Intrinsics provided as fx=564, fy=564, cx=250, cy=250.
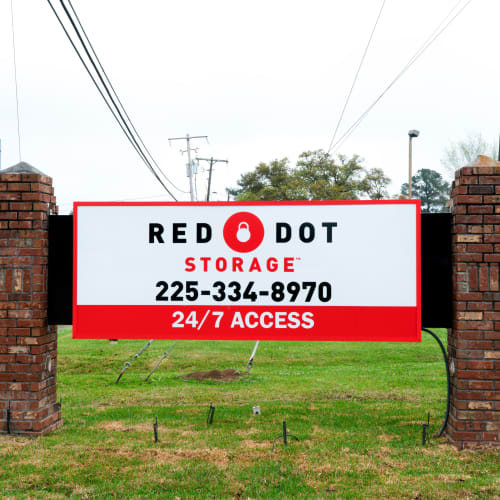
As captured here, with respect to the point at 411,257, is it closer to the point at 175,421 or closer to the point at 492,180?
the point at 492,180

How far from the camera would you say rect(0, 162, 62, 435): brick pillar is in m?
6.56

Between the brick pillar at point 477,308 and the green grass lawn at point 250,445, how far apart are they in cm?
33

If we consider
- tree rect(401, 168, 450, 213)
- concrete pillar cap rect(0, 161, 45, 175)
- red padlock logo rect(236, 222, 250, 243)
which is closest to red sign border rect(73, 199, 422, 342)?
red padlock logo rect(236, 222, 250, 243)

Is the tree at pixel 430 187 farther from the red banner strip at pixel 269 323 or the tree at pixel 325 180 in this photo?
the red banner strip at pixel 269 323

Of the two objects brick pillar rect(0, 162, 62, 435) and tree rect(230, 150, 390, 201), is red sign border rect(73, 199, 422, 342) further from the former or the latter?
tree rect(230, 150, 390, 201)

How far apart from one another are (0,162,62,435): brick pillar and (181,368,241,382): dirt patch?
4989mm

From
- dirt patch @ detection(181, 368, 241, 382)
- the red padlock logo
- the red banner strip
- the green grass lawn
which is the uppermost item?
the red padlock logo

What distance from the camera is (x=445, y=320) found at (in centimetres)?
633

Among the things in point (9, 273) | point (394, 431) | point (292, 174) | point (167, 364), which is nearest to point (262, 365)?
point (167, 364)

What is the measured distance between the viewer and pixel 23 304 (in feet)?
21.7

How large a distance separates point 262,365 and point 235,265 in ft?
23.8

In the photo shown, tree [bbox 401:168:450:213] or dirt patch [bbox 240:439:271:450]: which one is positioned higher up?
tree [bbox 401:168:450:213]

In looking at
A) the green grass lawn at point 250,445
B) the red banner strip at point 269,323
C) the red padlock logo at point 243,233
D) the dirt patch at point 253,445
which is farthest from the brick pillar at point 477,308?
the red padlock logo at point 243,233

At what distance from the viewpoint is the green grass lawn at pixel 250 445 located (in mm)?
5047
